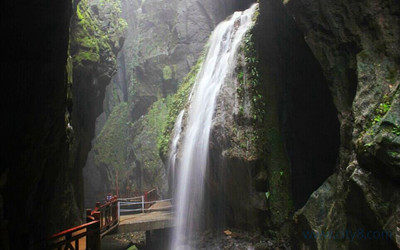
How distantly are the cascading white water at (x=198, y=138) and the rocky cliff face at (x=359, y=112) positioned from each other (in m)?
4.73

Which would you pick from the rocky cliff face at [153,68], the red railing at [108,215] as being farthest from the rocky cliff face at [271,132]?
the rocky cliff face at [153,68]

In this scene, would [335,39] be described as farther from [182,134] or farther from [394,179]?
[182,134]

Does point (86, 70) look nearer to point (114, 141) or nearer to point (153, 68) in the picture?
point (153, 68)

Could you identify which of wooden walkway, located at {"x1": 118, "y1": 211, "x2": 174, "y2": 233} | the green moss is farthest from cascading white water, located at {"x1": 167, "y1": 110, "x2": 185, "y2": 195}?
the green moss

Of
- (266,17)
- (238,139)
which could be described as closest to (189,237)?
(238,139)

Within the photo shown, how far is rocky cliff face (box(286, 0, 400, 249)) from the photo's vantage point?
20.4 feet

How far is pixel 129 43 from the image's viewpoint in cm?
2764

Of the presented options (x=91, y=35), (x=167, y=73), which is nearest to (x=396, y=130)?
(x=91, y=35)

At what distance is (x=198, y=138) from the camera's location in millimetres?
13383

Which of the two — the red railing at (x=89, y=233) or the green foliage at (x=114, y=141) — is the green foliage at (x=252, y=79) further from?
the green foliage at (x=114, y=141)

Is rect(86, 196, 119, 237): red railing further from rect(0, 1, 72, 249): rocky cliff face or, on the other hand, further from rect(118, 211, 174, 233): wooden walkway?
rect(0, 1, 72, 249): rocky cliff face

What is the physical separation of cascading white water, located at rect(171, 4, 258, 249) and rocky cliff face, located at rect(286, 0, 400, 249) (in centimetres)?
473

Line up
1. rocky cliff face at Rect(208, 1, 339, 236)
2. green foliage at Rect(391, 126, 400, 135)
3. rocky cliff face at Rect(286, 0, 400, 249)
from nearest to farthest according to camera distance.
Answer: green foliage at Rect(391, 126, 400, 135) → rocky cliff face at Rect(286, 0, 400, 249) → rocky cliff face at Rect(208, 1, 339, 236)

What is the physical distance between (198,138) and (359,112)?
7.26 metres
